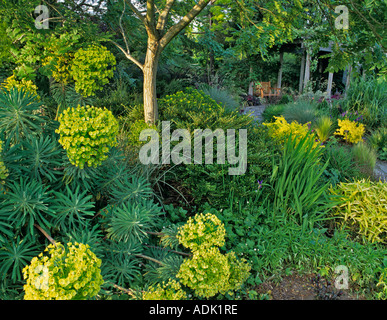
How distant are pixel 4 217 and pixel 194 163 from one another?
1.73 metres

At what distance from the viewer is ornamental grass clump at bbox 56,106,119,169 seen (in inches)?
71.9

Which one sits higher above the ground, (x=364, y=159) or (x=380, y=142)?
(x=380, y=142)

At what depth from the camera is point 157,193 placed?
307 cm

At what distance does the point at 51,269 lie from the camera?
137cm

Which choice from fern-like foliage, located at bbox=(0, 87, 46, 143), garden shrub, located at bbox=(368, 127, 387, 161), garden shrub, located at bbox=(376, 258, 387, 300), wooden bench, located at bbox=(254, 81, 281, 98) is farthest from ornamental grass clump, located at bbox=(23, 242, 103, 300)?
wooden bench, located at bbox=(254, 81, 281, 98)

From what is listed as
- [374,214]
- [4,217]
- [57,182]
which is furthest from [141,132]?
[374,214]

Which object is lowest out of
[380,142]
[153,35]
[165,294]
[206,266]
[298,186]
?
[165,294]

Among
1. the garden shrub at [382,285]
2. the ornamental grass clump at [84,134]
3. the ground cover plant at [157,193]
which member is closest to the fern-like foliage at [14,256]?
the ground cover plant at [157,193]

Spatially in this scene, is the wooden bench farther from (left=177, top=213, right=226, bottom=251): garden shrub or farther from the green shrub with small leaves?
(left=177, top=213, right=226, bottom=251): garden shrub

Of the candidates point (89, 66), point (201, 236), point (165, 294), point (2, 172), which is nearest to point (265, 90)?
point (89, 66)

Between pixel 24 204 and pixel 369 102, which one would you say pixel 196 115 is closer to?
pixel 24 204

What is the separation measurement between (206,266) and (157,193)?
1.40m

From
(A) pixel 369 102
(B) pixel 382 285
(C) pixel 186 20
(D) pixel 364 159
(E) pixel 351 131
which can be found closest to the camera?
(B) pixel 382 285

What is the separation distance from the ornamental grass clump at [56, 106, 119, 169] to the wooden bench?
1324 cm
